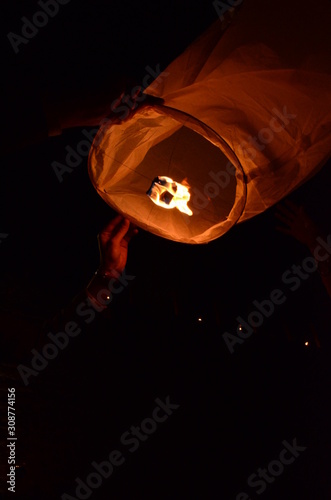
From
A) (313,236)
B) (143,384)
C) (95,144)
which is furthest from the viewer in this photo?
(143,384)

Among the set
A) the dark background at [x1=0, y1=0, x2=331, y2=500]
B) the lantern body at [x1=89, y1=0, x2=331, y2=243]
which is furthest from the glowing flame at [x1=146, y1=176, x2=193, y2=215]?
the dark background at [x1=0, y1=0, x2=331, y2=500]

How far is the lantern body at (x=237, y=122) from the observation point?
3.40ft

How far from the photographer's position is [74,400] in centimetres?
259

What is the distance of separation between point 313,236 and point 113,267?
36.8 inches

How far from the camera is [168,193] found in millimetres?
1326

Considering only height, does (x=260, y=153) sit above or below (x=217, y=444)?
above

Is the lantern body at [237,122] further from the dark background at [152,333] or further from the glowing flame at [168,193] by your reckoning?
the dark background at [152,333]

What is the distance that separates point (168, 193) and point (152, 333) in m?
1.82

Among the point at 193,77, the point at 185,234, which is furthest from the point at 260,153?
the point at 185,234

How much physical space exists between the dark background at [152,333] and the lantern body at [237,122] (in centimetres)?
88

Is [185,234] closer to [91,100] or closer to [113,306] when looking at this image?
[91,100]

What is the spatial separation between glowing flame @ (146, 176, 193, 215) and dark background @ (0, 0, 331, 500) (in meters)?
0.93

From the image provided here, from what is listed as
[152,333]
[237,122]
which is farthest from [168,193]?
[152,333]

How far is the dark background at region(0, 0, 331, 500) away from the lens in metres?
2.46
